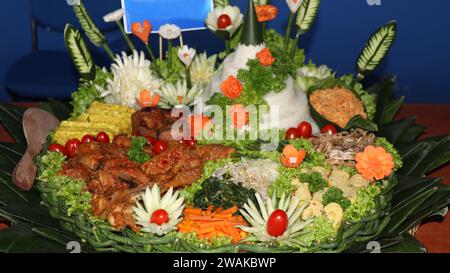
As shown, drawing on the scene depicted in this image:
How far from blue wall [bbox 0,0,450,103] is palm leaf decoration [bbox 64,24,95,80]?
220 cm

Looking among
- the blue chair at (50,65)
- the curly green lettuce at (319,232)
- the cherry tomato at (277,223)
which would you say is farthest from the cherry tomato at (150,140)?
the blue chair at (50,65)

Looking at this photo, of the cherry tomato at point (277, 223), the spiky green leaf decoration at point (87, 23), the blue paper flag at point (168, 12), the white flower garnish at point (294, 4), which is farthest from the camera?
the blue paper flag at point (168, 12)

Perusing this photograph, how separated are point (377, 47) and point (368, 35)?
9.02ft

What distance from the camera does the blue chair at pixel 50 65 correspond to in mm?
7438

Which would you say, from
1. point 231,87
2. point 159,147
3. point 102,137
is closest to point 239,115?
point 231,87

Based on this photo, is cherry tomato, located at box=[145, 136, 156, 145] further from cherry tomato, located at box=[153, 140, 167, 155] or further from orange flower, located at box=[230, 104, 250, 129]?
orange flower, located at box=[230, 104, 250, 129]

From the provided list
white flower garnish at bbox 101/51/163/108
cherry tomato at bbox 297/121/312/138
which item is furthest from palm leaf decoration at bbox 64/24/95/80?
cherry tomato at bbox 297/121/312/138

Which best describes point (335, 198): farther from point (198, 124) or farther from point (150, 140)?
point (150, 140)

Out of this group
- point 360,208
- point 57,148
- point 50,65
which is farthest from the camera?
point 50,65

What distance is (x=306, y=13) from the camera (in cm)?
605

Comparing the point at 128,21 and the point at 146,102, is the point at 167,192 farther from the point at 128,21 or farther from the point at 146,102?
the point at 128,21

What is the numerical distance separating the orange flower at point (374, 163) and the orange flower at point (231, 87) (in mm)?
1131

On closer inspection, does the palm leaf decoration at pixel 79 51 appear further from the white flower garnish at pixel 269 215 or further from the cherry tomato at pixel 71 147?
the white flower garnish at pixel 269 215

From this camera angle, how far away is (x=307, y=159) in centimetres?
512
